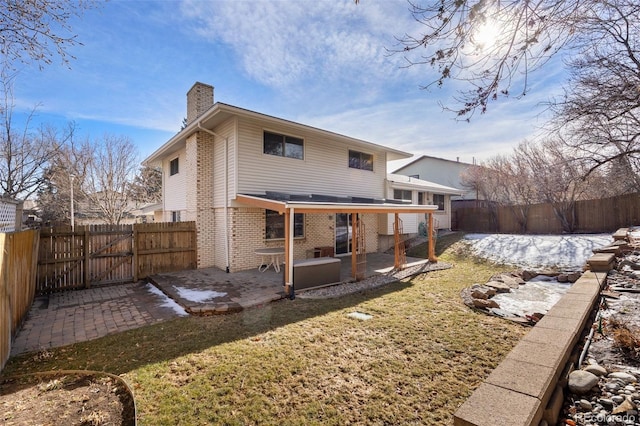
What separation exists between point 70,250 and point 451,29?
1004 cm

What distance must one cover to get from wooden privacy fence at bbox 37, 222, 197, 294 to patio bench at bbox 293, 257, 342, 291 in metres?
4.48

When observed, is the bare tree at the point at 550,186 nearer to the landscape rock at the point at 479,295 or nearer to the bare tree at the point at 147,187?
the landscape rock at the point at 479,295

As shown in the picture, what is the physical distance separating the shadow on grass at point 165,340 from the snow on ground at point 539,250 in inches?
322

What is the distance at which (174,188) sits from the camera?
12789 millimetres

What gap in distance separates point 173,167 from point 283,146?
6.18 metres

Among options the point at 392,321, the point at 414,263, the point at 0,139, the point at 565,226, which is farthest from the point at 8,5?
the point at 565,226

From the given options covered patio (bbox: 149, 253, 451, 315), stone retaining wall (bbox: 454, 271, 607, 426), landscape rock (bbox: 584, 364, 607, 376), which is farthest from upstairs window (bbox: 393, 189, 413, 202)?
landscape rock (bbox: 584, 364, 607, 376)

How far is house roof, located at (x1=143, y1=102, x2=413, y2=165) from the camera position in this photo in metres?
8.38

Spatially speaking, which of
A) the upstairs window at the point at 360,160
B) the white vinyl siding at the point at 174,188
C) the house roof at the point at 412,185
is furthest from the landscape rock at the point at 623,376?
the house roof at the point at 412,185

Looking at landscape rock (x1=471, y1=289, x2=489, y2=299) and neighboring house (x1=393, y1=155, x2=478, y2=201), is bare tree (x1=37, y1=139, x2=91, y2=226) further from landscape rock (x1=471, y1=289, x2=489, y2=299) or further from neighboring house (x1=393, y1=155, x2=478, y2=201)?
neighboring house (x1=393, y1=155, x2=478, y2=201)

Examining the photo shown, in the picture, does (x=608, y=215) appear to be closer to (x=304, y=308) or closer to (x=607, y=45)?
(x=607, y=45)

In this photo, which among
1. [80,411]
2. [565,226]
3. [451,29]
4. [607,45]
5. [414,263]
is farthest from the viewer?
[565,226]

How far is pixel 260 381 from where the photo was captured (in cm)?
338

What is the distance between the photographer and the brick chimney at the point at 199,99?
11.4 meters
